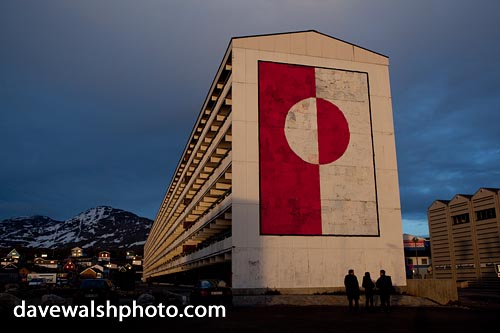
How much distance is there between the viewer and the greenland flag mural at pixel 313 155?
28938 mm

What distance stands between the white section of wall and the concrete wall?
2565 mm

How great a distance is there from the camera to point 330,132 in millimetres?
30766

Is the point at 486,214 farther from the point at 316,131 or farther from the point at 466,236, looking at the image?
the point at 316,131

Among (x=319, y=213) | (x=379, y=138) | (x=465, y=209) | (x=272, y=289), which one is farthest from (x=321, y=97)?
(x=465, y=209)

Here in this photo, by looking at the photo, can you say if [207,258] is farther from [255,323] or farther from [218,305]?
[255,323]

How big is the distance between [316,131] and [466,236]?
65.5 feet

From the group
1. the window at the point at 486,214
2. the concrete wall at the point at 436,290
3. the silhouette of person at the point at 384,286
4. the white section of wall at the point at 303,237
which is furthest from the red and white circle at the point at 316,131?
the window at the point at 486,214

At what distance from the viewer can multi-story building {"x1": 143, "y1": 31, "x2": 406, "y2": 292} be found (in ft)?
92.2

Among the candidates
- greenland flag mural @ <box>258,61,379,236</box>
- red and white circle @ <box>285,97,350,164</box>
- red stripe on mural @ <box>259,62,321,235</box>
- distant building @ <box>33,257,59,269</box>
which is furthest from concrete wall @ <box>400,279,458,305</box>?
distant building @ <box>33,257,59,269</box>

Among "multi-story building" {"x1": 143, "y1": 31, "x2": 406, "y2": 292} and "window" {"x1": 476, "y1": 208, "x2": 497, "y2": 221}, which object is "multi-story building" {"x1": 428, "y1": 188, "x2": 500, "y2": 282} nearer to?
"window" {"x1": 476, "y1": 208, "x2": 497, "y2": 221}

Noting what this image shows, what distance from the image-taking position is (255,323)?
14.1m

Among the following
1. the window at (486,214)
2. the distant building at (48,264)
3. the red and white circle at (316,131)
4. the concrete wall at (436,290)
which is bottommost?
the concrete wall at (436,290)

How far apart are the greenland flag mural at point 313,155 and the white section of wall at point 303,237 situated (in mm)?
547

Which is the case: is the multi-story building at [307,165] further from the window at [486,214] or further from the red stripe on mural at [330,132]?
the window at [486,214]
